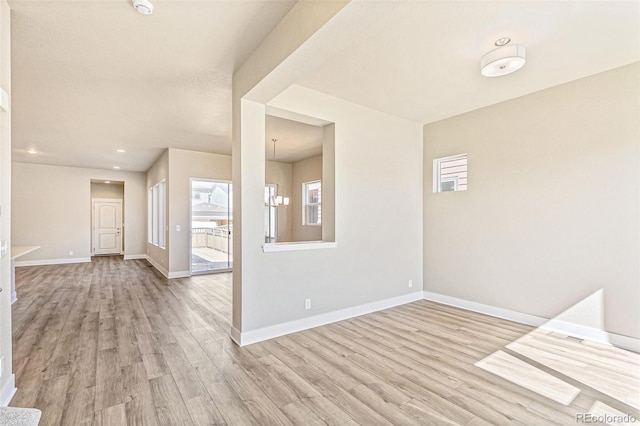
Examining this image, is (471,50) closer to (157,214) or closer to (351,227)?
(351,227)

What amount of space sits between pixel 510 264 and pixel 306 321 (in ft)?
9.33

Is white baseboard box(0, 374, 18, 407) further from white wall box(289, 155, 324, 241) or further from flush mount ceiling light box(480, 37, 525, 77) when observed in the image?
white wall box(289, 155, 324, 241)

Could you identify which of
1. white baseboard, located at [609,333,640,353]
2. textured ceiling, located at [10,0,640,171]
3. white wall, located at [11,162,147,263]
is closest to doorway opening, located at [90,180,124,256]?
white wall, located at [11,162,147,263]

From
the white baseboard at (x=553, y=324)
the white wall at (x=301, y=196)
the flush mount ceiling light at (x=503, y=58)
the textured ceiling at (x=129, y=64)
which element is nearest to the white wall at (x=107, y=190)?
the textured ceiling at (x=129, y=64)

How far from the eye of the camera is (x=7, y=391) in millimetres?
2186

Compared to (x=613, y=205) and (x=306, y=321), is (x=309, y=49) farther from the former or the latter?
(x=613, y=205)

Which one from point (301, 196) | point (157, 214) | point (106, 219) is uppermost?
point (301, 196)

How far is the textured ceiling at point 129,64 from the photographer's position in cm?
237

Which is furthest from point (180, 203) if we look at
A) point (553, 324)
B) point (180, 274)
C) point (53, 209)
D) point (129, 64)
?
point (553, 324)

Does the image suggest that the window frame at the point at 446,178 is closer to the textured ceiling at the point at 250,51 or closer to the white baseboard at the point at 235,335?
the textured ceiling at the point at 250,51

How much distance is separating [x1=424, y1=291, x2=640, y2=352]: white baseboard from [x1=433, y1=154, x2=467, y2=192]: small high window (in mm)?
1755

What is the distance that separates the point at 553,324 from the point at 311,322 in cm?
296

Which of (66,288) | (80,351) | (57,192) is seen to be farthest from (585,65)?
(57,192)

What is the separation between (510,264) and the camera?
4.06m
